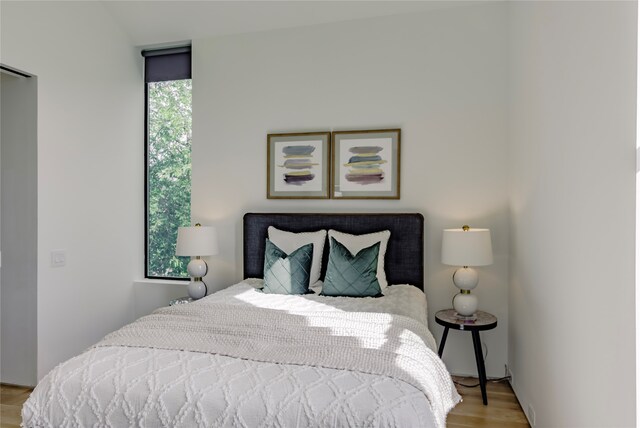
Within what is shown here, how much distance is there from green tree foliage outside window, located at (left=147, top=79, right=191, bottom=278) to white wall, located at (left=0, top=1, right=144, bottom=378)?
0.34 feet

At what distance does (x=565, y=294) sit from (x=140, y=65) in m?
3.82

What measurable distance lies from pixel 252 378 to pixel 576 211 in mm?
1430

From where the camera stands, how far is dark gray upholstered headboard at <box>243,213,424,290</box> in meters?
3.30

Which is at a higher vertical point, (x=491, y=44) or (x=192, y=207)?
(x=491, y=44)

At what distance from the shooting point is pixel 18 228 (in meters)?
3.12

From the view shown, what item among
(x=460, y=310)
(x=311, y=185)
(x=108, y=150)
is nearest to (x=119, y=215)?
(x=108, y=150)

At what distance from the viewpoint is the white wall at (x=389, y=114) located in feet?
10.8

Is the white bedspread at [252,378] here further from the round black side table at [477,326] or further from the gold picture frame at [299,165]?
the gold picture frame at [299,165]

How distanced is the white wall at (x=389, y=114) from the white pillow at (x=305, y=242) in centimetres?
31

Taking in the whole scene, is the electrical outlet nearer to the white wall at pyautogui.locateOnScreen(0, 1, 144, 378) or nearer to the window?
the window

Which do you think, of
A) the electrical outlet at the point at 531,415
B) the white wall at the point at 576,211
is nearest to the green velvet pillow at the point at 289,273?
the white wall at the point at 576,211

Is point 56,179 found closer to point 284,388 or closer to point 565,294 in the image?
point 284,388

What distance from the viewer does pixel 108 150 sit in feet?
12.2

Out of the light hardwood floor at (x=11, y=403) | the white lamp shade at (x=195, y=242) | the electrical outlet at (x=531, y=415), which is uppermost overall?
the white lamp shade at (x=195, y=242)
